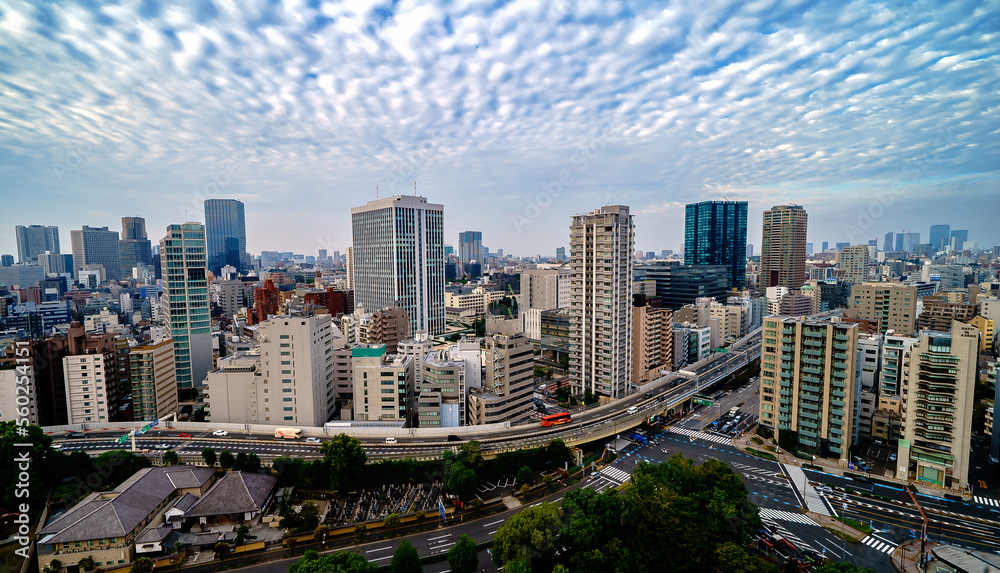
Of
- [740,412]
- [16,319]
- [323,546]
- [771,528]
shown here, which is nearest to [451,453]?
[323,546]

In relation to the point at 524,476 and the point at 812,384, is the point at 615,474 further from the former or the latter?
the point at 812,384

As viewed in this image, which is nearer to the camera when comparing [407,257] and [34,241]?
[407,257]

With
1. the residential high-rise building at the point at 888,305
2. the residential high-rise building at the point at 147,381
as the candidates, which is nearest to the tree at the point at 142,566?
the residential high-rise building at the point at 147,381

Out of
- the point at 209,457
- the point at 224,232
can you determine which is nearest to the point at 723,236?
the point at 209,457

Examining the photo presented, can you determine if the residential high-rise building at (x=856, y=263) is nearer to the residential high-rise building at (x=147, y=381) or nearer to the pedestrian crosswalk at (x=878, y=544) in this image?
the pedestrian crosswalk at (x=878, y=544)

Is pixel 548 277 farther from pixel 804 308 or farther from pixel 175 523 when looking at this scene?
pixel 175 523
